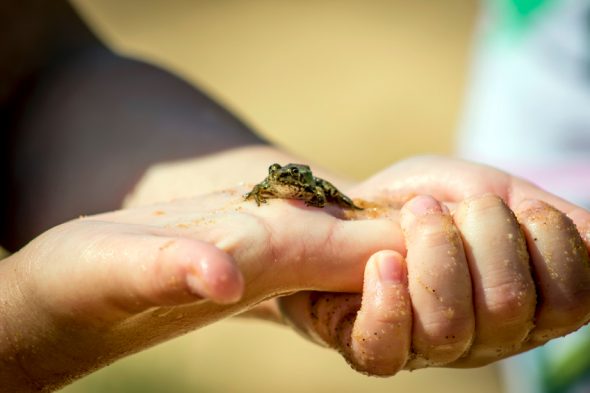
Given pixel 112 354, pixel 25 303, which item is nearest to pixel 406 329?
pixel 112 354

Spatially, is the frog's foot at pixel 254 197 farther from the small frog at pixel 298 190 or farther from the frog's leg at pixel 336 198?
the frog's leg at pixel 336 198

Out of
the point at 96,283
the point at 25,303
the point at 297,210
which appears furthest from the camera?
the point at 297,210

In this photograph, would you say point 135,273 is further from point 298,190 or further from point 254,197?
point 298,190

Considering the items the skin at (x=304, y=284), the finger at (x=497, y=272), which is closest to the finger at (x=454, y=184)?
the skin at (x=304, y=284)

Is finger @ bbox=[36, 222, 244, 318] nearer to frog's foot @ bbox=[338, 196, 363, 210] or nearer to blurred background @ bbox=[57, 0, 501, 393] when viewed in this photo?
frog's foot @ bbox=[338, 196, 363, 210]

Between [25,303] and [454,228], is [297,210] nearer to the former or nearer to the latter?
[454,228]

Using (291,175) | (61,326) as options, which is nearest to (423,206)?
(291,175)
